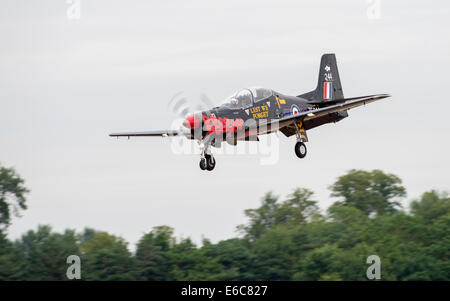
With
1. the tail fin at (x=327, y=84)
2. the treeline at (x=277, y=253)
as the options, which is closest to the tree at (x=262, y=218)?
the treeline at (x=277, y=253)

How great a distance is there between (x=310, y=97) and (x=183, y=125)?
914 centimetres

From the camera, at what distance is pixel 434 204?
302 ft

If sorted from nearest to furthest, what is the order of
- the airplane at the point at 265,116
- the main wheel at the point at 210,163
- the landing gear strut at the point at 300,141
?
the airplane at the point at 265,116 → the main wheel at the point at 210,163 → the landing gear strut at the point at 300,141

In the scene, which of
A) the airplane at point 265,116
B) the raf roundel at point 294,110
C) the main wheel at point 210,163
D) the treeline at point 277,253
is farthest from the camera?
the treeline at point 277,253

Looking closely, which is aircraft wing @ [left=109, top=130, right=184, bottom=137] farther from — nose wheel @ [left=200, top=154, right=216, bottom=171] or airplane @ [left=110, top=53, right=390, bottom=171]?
nose wheel @ [left=200, top=154, right=216, bottom=171]

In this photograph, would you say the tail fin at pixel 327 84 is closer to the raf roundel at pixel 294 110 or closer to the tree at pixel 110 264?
the raf roundel at pixel 294 110

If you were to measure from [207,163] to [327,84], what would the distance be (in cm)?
981

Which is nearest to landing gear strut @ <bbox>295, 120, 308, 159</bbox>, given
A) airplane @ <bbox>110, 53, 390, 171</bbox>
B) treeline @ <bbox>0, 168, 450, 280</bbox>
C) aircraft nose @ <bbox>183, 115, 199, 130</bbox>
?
airplane @ <bbox>110, 53, 390, 171</bbox>

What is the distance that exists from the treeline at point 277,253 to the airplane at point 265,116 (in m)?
29.7

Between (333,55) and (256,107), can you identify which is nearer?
(256,107)

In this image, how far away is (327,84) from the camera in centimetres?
4316

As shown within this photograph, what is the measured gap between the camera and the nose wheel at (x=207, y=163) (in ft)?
120

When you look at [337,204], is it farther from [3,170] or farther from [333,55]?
[333,55]

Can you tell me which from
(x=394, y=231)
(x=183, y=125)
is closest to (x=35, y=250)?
(x=394, y=231)
